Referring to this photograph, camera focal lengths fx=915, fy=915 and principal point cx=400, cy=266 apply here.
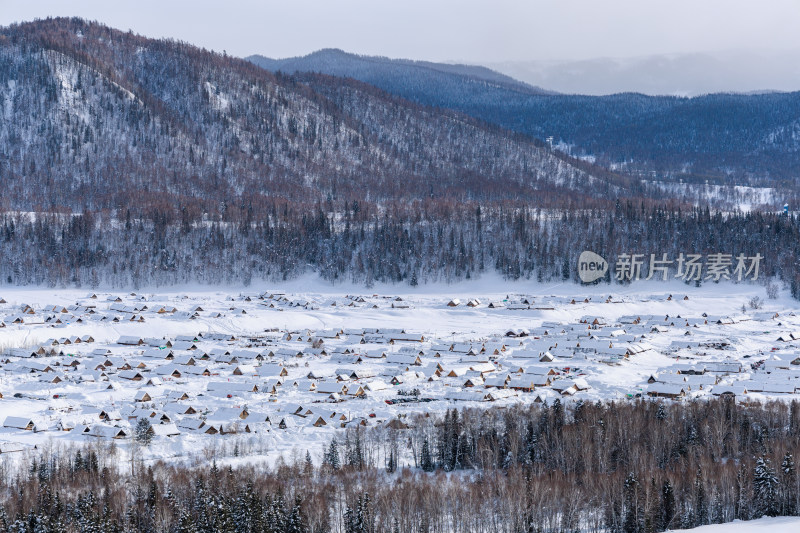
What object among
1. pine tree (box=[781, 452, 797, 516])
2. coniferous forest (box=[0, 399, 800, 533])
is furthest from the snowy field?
pine tree (box=[781, 452, 797, 516])

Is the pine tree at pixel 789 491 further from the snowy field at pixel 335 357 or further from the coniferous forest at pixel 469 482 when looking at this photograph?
the snowy field at pixel 335 357

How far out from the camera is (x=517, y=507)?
41.7m

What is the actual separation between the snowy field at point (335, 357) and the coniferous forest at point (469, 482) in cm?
457

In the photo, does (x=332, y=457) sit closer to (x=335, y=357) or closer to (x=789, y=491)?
(x=789, y=491)

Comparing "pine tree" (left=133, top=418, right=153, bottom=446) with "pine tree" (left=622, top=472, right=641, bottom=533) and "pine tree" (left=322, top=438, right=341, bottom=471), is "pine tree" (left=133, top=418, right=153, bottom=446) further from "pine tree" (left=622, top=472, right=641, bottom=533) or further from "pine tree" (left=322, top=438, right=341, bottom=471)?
"pine tree" (left=622, top=472, right=641, bottom=533)

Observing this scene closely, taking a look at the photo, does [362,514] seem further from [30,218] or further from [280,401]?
[30,218]

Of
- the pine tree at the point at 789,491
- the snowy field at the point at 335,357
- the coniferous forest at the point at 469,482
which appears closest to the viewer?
the coniferous forest at the point at 469,482

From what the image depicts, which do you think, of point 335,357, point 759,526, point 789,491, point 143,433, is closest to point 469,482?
point 759,526

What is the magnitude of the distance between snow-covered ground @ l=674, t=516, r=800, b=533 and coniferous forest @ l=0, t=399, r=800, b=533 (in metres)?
0.66

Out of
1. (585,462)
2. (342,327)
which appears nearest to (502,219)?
(342,327)

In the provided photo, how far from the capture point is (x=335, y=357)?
81.2 m

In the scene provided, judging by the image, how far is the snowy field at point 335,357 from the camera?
5688 centimetres

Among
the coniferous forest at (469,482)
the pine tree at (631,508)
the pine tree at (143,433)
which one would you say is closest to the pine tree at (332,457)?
the coniferous forest at (469,482)

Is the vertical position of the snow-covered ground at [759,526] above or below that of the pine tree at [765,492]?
below
